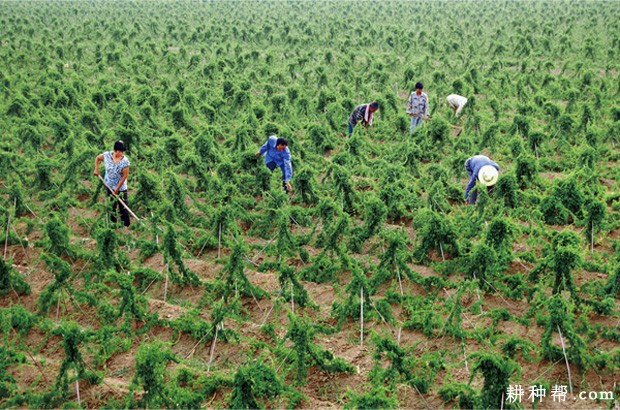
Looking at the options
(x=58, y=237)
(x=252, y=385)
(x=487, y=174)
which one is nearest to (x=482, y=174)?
(x=487, y=174)

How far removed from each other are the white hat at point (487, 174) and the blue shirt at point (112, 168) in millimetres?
5490

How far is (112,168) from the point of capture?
830 centimetres

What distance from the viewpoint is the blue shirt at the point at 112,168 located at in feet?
27.2

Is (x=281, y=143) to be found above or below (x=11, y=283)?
above

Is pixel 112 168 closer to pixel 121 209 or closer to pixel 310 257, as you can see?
pixel 121 209

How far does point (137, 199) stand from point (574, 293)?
649cm

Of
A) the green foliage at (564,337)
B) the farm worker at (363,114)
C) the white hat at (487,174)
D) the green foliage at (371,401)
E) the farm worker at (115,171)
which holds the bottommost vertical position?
the green foliage at (371,401)

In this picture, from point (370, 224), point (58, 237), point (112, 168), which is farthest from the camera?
point (112, 168)

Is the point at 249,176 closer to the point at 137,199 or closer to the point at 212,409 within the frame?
the point at 137,199

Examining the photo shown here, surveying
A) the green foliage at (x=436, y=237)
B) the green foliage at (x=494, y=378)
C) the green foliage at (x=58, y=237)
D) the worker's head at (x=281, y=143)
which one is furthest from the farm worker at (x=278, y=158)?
the green foliage at (x=494, y=378)

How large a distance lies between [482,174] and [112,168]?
18.7 feet

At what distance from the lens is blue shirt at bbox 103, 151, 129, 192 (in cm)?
830

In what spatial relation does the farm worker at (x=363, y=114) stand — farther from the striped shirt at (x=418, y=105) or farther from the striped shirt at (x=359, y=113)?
the striped shirt at (x=418, y=105)

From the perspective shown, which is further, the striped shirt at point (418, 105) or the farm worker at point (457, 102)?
the farm worker at point (457, 102)
